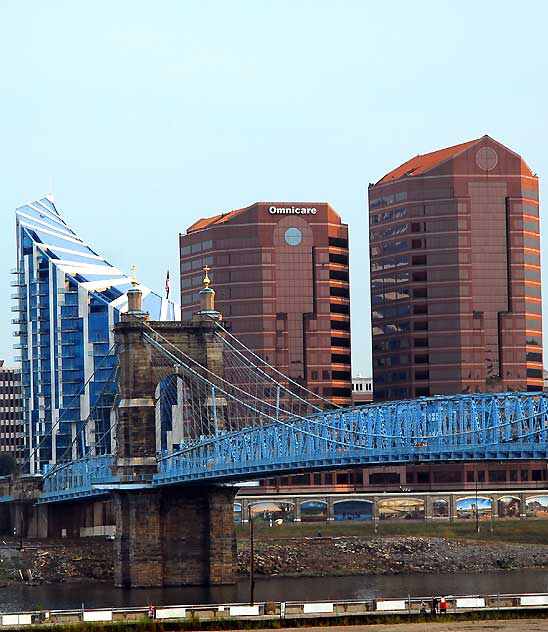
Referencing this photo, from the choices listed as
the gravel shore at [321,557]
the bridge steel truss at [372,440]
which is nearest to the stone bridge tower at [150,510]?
the bridge steel truss at [372,440]

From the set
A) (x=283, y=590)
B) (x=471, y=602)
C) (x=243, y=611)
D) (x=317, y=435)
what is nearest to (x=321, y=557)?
(x=283, y=590)

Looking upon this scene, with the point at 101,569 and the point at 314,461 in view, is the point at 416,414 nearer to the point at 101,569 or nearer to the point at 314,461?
the point at 314,461

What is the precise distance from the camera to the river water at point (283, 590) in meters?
148

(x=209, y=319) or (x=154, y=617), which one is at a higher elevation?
(x=209, y=319)

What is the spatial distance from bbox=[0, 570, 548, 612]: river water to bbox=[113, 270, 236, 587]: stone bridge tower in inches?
104

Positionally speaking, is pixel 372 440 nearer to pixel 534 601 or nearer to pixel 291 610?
pixel 534 601

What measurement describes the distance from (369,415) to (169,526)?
2529 cm

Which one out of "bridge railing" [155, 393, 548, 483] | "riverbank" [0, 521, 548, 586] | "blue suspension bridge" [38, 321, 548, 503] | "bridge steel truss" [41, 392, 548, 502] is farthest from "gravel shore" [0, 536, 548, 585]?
"bridge railing" [155, 393, 548, 483]

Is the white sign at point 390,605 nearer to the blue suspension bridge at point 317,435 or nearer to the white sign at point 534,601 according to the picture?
the white sign at point 534,601

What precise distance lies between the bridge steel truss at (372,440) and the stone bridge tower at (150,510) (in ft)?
5.11

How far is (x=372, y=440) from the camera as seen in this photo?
152375 mm

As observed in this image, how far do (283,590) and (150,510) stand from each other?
652 inches

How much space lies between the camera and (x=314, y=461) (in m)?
148

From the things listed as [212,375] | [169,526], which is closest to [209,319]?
[212,375]
